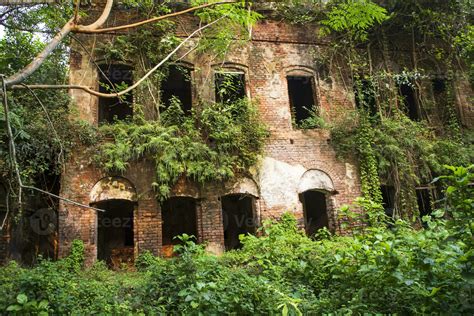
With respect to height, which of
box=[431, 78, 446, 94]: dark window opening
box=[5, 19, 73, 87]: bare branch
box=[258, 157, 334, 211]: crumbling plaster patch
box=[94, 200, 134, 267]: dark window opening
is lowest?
box=[94, 200, 134, 267]: dark window opening

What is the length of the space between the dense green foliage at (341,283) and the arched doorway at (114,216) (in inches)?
132

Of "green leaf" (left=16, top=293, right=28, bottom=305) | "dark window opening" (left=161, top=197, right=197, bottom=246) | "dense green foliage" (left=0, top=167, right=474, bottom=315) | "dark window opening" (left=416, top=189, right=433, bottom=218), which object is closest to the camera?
"dense green foliage" (left=0, top=167, right=474, bottom=315)

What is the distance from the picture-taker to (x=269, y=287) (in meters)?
5.07

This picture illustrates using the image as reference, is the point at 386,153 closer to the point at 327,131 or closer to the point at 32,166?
the point at 327,131

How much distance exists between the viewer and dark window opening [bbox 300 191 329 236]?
14930 millimetres

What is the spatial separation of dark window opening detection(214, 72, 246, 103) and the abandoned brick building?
0.05 m

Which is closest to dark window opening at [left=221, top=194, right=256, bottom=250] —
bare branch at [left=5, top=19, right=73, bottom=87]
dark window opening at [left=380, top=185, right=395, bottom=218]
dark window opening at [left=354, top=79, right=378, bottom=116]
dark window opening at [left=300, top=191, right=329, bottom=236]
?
dark window opening at [left=300, top=191, right=329, bottom=236]

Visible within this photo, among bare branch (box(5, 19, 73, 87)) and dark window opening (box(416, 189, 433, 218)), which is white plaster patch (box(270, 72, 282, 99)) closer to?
dark window opening (box(416, 189, 433, 218))

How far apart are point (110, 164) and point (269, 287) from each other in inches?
241

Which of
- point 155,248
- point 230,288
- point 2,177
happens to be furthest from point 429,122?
point 2,177

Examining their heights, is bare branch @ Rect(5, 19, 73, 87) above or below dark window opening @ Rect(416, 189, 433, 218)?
above

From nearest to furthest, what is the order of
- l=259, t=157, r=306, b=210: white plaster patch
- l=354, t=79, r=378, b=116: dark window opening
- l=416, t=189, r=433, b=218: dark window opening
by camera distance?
l=259, t=157, r=306, b=210: white plaster patch
l=354, t=79, r=378, b=116: dark window opening
l=416, t=189, r=433, b=218: dark window opening

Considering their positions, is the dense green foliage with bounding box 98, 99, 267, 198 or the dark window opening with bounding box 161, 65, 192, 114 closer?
the dense green foliage with bounding box 98, 99, 267, 198

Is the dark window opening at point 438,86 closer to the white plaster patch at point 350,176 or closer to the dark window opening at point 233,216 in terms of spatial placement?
the white plaster patch at point 350,176
